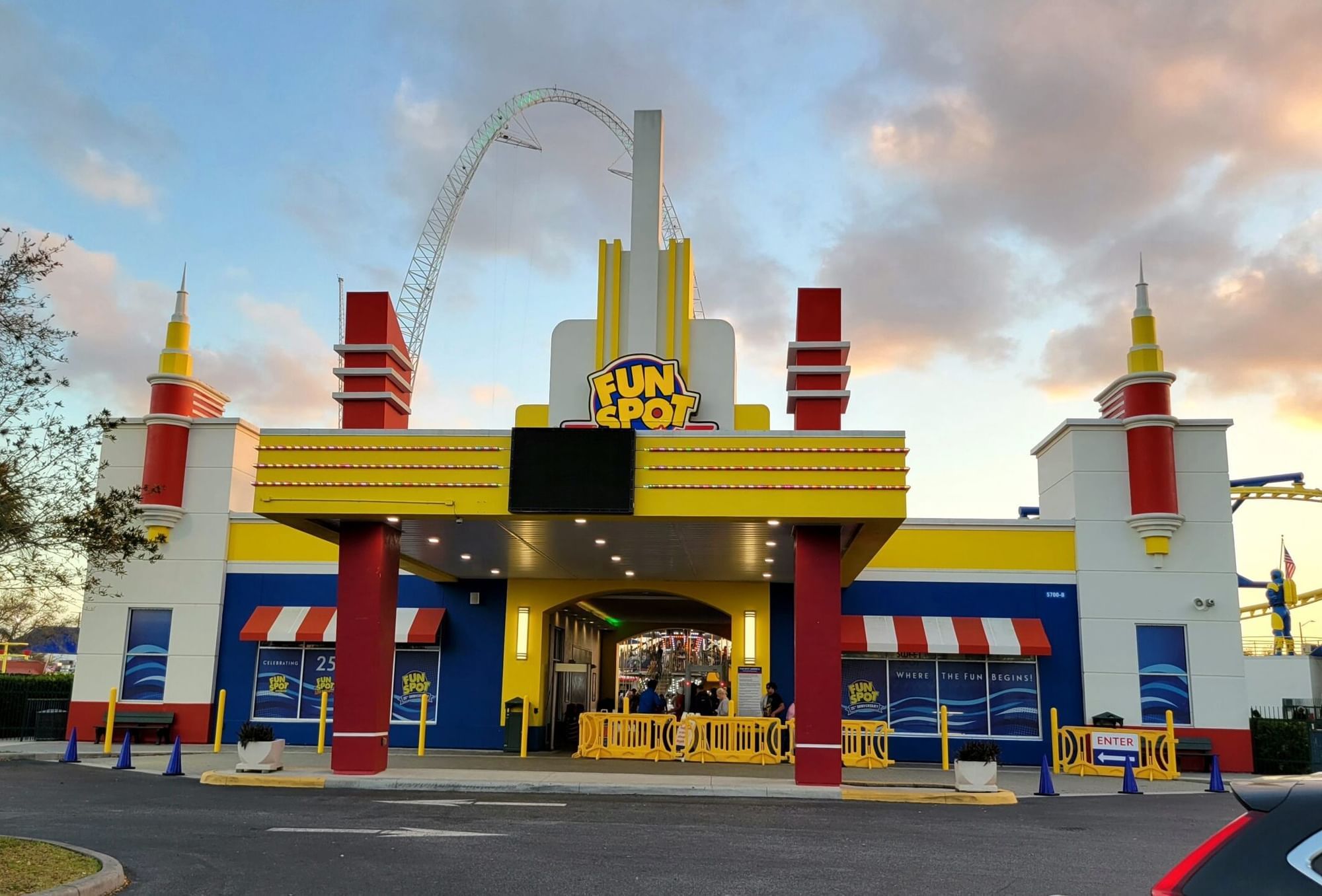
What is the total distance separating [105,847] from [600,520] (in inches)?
346

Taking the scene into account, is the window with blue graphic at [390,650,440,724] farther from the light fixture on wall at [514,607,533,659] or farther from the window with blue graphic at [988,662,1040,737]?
the window with blue graphic at [988,662,1040,737]

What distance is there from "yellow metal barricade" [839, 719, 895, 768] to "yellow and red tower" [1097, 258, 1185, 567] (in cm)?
789

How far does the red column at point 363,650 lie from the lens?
59.5 feet

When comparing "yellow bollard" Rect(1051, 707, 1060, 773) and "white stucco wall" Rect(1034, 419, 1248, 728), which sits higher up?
"white stucco wall" Rect(1034, 419, 1248, 728)

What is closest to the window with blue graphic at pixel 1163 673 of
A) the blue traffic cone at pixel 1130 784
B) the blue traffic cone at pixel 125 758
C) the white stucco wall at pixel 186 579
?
the blue traffic cone at pixel 1130 784

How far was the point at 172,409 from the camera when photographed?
27.9 m

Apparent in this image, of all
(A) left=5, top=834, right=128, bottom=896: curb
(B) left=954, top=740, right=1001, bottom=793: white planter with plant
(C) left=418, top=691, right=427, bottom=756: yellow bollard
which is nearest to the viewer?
(A) left=5, top=834, right=128, bottom=896: curb

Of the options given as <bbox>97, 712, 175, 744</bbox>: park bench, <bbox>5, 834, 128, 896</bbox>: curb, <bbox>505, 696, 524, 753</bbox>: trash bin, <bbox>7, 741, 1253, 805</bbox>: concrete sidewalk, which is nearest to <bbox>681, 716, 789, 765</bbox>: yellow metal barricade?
<bbox>7, 741, 1253, 805</bbox>: concrete sidewalk

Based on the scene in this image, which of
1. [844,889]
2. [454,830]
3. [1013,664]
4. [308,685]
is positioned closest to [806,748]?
[454,830]

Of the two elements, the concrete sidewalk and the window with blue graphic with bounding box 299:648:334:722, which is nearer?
the concrete sidewalk

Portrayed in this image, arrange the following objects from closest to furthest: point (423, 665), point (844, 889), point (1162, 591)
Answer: point (844, 889)
point (1162, 591)
point (423, 665)

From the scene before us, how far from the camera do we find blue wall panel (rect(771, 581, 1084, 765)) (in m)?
25.7

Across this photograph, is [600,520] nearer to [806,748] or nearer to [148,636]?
[806,748]

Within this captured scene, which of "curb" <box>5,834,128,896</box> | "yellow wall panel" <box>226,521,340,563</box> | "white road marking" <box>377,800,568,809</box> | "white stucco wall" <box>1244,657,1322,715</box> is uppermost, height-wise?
"yellow wall panel" <box>226,521,340,563</box>
